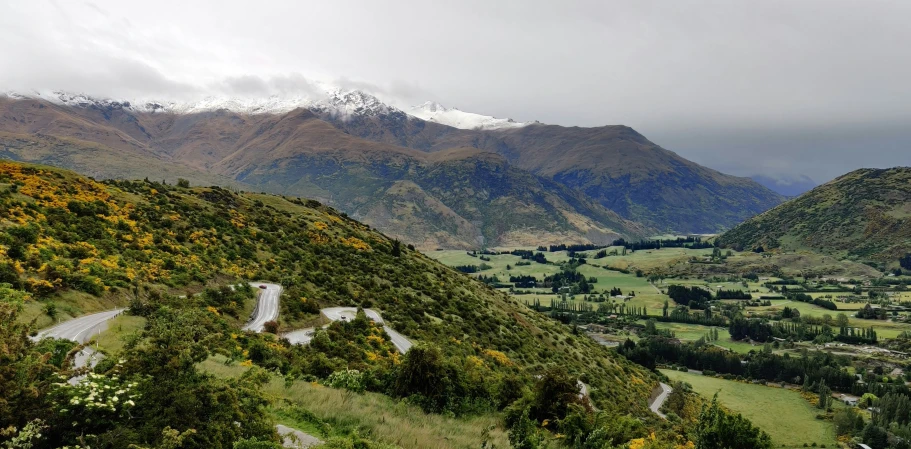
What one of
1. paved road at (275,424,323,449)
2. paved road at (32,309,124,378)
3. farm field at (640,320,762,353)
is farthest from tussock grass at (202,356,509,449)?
farm field at (640,320,762,353)

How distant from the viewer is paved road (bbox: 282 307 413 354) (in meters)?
35.2

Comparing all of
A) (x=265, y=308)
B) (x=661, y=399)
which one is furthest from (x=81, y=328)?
(x=661, y=399)

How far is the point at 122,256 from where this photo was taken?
37938mm

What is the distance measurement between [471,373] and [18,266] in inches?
1062

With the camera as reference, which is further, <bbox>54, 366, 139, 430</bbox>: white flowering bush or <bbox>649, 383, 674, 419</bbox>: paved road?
<bbox>649, 383, 674, 419</bbox>: paved road

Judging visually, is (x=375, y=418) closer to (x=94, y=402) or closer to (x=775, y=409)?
(x=94, y=402)

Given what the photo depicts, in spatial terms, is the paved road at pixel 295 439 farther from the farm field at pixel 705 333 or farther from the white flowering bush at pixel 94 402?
the farm field at pixel 705 333

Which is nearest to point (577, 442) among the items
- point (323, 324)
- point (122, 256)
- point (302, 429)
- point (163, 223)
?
point (302, 429)

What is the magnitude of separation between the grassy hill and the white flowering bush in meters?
18.9

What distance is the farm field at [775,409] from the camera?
96.9 m

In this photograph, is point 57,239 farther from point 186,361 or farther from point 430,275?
point 430,275

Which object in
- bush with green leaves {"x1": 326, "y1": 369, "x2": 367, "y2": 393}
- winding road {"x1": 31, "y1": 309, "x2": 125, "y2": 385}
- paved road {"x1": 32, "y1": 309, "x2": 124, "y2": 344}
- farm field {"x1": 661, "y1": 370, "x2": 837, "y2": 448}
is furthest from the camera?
farm field {"x1": 661, "y1": 370, "x2": 837, "y2": 448}

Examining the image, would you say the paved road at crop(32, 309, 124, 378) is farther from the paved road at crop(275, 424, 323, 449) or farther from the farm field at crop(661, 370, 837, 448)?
the farm field at crop(661, 370, 837, 448)

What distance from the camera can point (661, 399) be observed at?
7675cm
